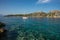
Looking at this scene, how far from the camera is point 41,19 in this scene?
22.2ft

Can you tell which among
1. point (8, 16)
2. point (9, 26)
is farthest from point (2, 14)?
point (9, 26)

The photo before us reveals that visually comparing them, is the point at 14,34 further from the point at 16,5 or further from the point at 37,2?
the point at 37,2

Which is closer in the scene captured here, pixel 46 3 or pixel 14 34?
pixel 14 34

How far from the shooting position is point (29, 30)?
5.76 metres

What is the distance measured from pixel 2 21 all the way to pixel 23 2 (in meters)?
1.54

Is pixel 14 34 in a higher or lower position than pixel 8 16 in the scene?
lower

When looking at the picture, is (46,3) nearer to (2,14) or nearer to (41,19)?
(41,19)

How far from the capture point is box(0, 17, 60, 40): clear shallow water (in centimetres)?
518

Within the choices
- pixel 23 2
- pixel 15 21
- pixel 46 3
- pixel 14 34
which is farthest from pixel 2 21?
pixel 46 3

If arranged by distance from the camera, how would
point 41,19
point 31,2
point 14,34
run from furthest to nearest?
point 41,19
point 31,2
point 14,34

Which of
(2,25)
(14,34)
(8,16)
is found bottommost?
(14,34)

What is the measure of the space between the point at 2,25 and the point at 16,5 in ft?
4.43

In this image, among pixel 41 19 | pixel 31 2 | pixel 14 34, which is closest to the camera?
pixel 14 34

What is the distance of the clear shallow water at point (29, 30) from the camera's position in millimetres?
5180
